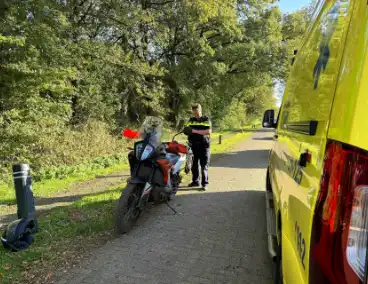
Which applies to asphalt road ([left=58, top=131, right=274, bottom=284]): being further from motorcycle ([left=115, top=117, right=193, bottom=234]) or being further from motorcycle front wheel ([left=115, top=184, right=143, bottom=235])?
motorcycle ([left=115, top=117, right=193, bottom=234])

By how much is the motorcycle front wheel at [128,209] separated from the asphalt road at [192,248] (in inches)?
5.3

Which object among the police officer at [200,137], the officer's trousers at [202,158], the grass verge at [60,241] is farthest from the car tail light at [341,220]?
the officer's trousers at [202,158]

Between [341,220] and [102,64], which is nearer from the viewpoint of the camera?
[341,220]

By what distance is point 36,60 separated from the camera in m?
9.58

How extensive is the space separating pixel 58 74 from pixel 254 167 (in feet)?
22.4

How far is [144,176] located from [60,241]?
1.40 metres

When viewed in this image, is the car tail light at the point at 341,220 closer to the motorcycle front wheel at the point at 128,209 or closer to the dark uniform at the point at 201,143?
the motorcycle front wheel at the point at 128,209

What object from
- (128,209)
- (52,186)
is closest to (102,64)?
(52,186)

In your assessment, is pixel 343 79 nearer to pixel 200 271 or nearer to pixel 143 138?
pixel 200 271

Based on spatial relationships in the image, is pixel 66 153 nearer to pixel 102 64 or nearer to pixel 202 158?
pixel 102 64

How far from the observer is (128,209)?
435cm

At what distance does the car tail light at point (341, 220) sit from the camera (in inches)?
46.1

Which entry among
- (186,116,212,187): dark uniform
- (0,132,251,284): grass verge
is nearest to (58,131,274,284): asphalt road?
(0,132,251,284): grass verge

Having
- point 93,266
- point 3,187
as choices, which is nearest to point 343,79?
point 93,266
